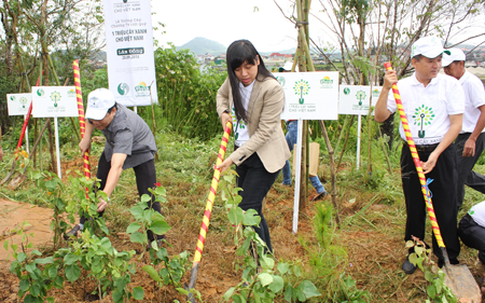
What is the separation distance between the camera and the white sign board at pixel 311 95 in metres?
3.61

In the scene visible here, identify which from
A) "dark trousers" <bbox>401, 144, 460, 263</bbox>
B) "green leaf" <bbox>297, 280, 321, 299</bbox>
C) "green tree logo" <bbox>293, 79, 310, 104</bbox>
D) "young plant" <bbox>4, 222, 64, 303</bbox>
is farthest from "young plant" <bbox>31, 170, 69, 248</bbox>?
"dark trousers" <bbox>401, 144, 460, 263</bbox>

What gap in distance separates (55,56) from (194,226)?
845 cm

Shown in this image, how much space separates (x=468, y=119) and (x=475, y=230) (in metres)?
1.26

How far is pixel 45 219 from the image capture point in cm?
405

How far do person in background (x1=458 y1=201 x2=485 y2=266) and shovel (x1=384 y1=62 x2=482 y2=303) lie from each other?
0.19 metres

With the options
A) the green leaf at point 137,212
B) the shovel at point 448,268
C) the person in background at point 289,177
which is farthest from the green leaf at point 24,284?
the person in background at point 289,177

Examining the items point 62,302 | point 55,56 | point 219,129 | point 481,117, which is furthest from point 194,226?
point 55,56

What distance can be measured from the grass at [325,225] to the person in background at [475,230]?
345mm

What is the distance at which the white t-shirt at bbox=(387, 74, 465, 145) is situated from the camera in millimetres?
2678

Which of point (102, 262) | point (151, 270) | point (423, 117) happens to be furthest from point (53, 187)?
point (423, 117)

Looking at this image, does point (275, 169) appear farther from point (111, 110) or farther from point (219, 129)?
point (219, 129)

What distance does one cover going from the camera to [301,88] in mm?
3664

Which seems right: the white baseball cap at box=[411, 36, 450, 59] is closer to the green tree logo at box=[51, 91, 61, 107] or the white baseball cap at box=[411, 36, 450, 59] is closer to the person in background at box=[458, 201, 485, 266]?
the person in background at box=[458, 201, 485, 266]

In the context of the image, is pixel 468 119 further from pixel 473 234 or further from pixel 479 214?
pixel 473 234
